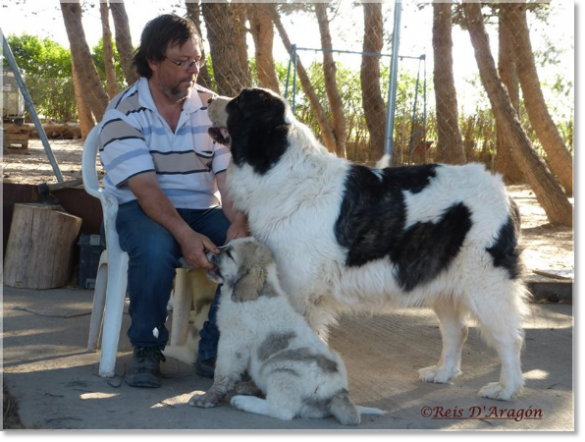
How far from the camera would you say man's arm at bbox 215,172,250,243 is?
3.97 metres

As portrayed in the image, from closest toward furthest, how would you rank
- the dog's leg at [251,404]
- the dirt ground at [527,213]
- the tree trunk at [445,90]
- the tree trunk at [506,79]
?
the dog's leg at [251,404] < the dirt ground at [527,213] < the tree trunk at [445,90] < the tree trunk at [506,79]

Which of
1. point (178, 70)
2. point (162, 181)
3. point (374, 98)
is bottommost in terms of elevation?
point (162, 181)

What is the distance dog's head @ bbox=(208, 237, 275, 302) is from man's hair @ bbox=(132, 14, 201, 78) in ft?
4.19

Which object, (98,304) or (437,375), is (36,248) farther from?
(437,375)

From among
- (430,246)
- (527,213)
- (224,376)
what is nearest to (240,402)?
(224,376)

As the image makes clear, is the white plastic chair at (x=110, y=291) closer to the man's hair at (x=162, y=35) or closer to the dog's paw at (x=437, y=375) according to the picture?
the man's hair at (x=162, y=35)

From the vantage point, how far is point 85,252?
593 cm

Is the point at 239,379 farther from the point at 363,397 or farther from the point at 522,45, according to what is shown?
the point at 522,45

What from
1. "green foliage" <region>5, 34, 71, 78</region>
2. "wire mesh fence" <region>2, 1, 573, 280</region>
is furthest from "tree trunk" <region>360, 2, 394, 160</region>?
"green foliage" <region>5, 34, 71, 78</region>

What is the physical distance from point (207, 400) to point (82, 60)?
6.14 m

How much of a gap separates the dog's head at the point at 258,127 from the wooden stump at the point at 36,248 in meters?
2.63

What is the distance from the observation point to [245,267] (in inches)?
138

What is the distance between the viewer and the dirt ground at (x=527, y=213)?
309 inches

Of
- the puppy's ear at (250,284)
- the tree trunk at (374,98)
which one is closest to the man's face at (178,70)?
the puppy's ear at (250,284)
